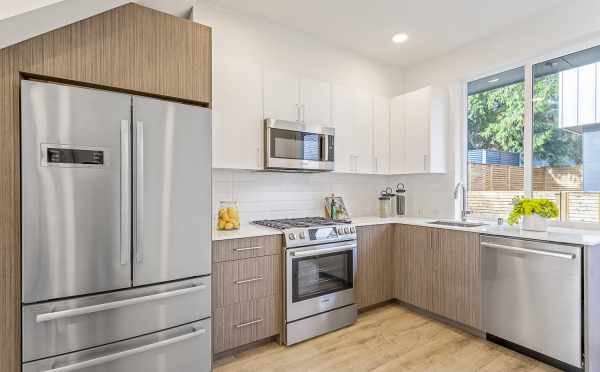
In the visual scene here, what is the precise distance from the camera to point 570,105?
266 cm

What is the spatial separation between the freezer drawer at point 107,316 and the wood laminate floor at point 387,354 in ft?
2.12

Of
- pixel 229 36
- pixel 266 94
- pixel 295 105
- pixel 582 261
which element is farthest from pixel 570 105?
pixel 229 36

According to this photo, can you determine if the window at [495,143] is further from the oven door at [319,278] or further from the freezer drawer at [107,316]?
the freezer drawer at [107,316]

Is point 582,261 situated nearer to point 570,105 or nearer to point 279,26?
point 570,105

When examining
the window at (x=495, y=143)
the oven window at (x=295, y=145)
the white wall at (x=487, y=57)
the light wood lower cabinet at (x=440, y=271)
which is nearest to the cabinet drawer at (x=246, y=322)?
the oven window at (x=295, y=145)

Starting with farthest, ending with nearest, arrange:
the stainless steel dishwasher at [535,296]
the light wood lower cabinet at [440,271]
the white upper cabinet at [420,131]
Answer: the white upper cabinet at [420,131], the light wood lower cabinet at [440,271], the stainless steel dishwasher at [535,296]

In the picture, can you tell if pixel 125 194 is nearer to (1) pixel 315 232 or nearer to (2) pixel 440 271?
(1) pixel 315 232

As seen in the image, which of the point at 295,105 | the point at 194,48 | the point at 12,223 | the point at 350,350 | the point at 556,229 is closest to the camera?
the point at 12,223

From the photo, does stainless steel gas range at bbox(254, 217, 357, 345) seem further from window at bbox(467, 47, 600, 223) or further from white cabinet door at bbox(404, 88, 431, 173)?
window at bbox(467, 47, 600, 223)

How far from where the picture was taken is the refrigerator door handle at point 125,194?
1.68 m

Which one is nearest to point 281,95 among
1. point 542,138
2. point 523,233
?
point 523,233

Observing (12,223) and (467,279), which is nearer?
(12,223)

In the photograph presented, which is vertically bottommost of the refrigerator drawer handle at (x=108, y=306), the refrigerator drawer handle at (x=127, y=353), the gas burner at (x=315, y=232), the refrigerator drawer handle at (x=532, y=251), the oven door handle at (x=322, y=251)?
the refrigerator drawer handle at (x=127, y=353)

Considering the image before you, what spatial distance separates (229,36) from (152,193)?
1.66 meters
